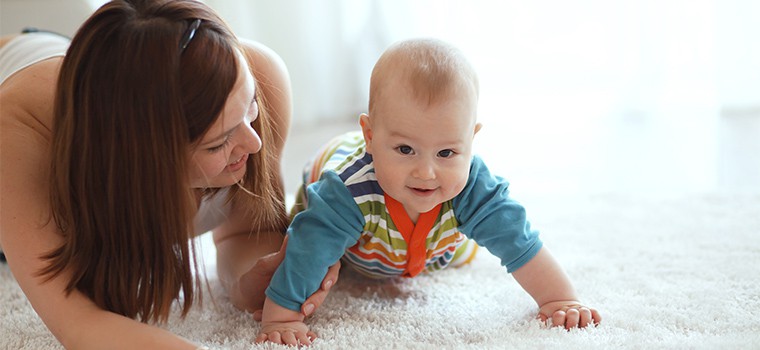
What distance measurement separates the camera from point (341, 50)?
268 centimetres

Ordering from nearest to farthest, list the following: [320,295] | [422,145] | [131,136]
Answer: [131,136] → [422,145] → [320,295]

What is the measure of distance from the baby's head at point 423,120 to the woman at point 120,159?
0.18 m

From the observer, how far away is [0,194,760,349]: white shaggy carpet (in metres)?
1.08

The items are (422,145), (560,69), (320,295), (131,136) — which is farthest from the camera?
(560,69)

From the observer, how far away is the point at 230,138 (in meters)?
1.02

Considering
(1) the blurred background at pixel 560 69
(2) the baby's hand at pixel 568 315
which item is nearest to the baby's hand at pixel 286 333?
(2) the baby's hand at pixel 568 315

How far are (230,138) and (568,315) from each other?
1.71 ft

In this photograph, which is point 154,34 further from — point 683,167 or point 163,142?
point 683,167

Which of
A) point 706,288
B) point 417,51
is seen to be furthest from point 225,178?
point 706,288

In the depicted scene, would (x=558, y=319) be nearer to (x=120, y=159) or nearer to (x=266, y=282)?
(x=266, y=282)

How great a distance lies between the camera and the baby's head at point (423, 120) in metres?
1.02

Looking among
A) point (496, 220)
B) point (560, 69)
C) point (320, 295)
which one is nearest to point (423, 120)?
point (496, 220)

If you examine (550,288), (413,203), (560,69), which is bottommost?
(560,69)

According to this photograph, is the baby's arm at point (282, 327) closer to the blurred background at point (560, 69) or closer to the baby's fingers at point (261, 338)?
the baby's fingers at point (261, 338)
